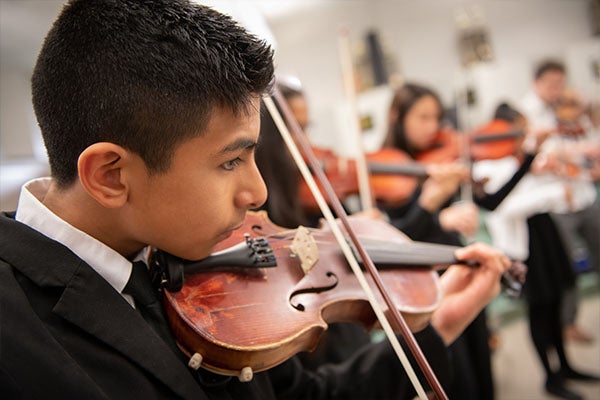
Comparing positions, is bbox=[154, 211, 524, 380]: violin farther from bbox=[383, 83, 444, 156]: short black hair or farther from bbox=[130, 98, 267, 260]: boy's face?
bbox=[383, 83, 444, 156]: short black hair

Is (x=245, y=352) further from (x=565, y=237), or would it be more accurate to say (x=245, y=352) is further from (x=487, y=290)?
(x=565, y=237)

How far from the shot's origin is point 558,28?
2355 mm

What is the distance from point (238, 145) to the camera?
0.55m

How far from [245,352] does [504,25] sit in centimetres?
312

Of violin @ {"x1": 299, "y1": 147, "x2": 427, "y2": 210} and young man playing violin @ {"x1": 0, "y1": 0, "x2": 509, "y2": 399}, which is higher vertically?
young man playing violin @ {"x1": 0, "y1": 0, "x2": 509, "y2": 399}

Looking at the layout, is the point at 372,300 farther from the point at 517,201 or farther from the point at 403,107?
the point at 517,201

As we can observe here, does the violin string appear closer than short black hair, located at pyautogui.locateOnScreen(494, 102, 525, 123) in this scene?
Yes

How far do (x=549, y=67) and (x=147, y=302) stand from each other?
235cm

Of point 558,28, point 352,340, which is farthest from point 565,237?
point 352,340

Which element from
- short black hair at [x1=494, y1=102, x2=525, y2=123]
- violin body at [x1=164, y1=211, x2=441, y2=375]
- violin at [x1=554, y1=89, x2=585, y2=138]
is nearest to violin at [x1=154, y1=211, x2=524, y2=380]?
violin body at [x1=164, y1=211, x2=441, y2=375]

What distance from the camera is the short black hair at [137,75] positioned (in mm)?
497

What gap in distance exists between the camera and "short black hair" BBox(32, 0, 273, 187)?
0.50 m

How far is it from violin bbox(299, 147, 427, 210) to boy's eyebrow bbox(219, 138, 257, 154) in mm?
1129

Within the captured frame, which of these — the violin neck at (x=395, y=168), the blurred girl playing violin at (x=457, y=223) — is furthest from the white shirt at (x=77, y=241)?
the violin neck at (x=395, y=168)
